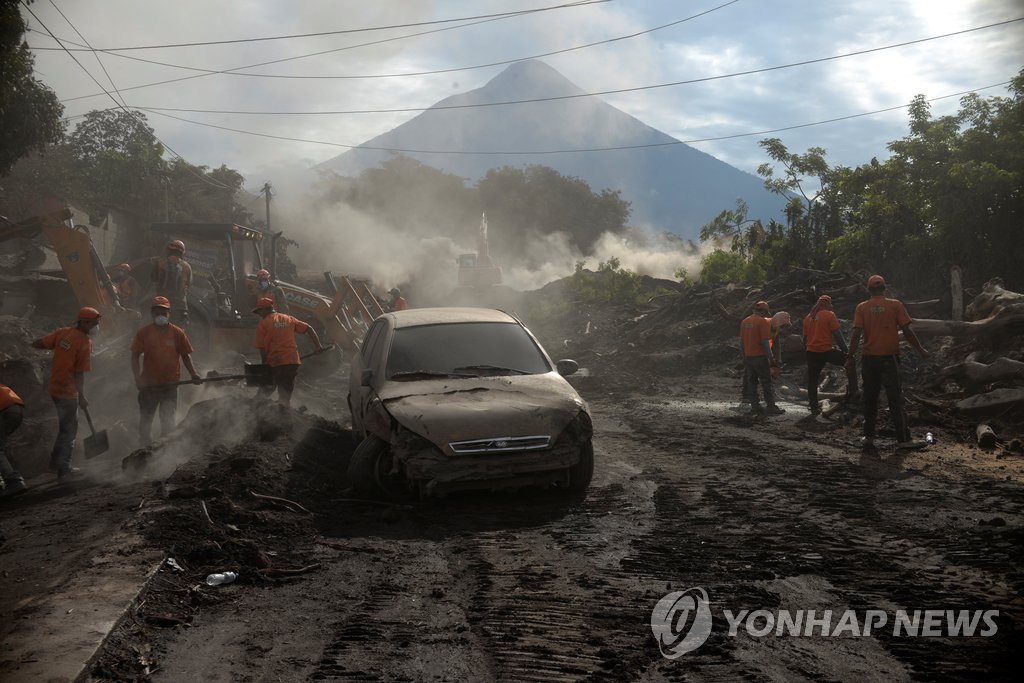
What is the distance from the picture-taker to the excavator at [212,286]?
15352mm

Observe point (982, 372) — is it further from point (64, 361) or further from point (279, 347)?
point (64, 361)

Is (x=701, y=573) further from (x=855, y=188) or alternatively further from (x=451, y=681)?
(x=855, y=188)

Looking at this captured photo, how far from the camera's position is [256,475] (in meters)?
8.06

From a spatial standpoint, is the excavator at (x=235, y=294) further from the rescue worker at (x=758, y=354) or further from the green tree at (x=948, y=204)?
the green tree at (x=948, y=204)

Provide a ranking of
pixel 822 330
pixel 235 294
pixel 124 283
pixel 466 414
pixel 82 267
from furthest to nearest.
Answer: pixel 235 294
pixel 124 283
pixel 82 267
pixel 822 330
pixel 466 414

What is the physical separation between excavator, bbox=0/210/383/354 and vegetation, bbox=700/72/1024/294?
1413cm

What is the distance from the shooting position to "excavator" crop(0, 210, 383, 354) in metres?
15.4

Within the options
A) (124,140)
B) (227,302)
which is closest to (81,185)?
(124,140)

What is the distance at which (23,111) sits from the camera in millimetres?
17812

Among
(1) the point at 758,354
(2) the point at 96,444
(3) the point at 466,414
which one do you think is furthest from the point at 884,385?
(2) the point at 96,444

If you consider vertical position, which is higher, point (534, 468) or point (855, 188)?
point (855, 188)

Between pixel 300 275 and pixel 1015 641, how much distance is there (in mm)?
44627

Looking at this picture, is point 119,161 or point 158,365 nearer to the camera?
point 158,365

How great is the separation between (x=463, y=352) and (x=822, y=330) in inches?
280
